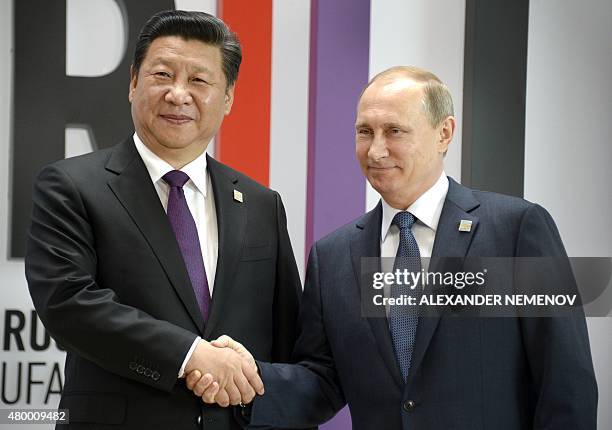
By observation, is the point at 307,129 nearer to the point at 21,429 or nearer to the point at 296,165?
the point at 296,165

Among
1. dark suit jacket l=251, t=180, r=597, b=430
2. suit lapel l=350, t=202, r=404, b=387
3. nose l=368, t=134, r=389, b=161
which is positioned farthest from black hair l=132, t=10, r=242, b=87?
dark suit jacket l=251, t=180, r=597, b=430

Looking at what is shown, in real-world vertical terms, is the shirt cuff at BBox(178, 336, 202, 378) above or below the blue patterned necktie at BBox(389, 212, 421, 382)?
below

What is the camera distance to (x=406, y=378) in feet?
7.25

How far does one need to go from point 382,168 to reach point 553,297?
23.6 inches

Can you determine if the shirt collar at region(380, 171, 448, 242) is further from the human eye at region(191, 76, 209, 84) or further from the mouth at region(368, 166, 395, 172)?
the human eye at region(191, 76, 209, 84)

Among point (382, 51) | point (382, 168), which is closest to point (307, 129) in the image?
point (382, 51)

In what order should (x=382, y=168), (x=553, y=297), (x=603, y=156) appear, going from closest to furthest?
(x=553, y=297) < (x=382, y=168) < (x=603, y=156)

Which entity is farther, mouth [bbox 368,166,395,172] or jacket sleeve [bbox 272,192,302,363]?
jacket sleeve [bbox 272,192,302,363]

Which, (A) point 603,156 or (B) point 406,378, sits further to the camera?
(A) point 603,156

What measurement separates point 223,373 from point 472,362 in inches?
27.1

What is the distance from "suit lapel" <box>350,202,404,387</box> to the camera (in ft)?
7.30

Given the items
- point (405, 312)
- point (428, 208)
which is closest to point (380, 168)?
point (428, 208)

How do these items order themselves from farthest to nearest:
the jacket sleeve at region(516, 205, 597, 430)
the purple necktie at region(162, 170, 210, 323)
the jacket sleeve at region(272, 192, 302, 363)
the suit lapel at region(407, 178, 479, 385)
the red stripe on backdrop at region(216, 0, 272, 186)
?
the red stripe on backdrop at region(216, 0, 272, 186), the jacket sleeve at region(272, 192, 302, 363), the purple necktie at region(162, 170, 210, 323), the suit lapel at region(407, 178, 479, 385), the jacket sleeve at region(516, 205, 597, 430)

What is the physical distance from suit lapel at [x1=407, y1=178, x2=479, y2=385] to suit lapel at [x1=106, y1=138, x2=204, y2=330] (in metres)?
0.62
